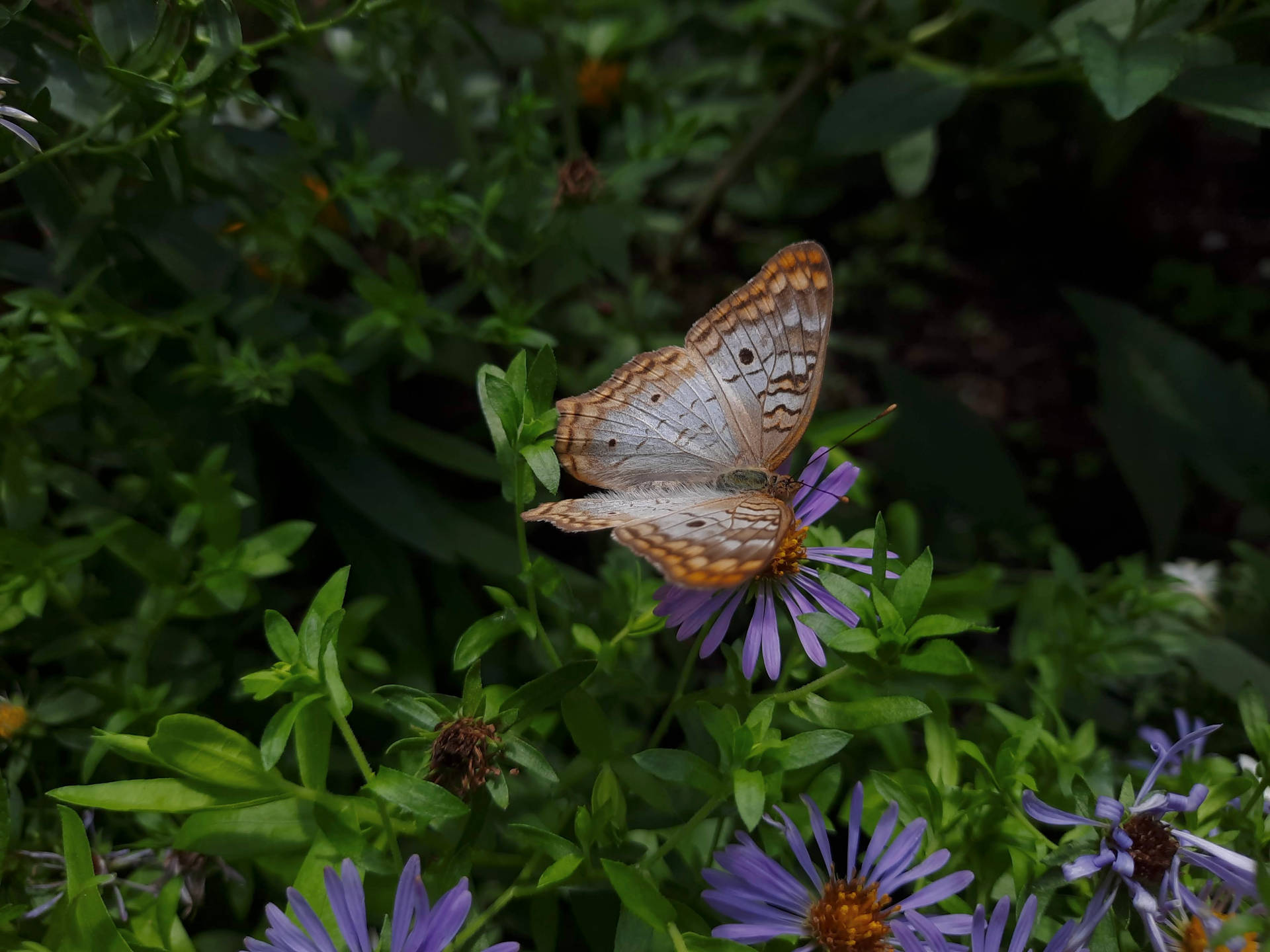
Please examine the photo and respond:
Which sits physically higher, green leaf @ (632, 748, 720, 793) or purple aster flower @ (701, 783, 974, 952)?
green leaf @ (632, 748, 720, 793)

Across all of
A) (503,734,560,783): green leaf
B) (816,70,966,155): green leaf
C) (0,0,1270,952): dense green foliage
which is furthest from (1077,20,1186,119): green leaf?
(503,734,560,783): green leaf

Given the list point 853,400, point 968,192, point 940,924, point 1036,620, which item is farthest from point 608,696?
point 968,192

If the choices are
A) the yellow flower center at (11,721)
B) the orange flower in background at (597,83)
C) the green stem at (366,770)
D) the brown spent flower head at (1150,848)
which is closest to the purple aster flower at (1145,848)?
the brown spent flower head at (1150,848)

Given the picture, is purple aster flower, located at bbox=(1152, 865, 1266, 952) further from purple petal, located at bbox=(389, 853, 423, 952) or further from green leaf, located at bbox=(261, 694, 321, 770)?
green leaf, located at bbox=(261, 694, 321, 770)

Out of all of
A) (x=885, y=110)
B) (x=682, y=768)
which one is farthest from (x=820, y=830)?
(x=885, y=110)

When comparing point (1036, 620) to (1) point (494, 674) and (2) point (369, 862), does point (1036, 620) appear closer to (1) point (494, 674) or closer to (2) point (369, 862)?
(1) point (494, 674)

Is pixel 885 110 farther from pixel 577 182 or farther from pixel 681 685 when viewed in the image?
pixel 681 685
